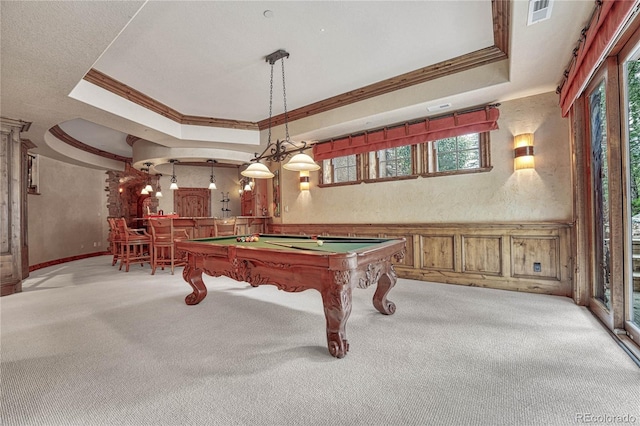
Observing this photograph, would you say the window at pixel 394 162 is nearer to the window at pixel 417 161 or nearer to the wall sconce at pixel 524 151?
the window at pixel 417 161

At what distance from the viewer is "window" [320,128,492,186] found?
4250 millimetres

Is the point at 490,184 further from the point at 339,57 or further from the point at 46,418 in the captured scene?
the point at 46,418

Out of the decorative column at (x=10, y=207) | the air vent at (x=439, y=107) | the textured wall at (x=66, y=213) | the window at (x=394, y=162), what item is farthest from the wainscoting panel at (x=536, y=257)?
the textured wall at (x=66, y=213)

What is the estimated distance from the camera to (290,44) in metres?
3.24

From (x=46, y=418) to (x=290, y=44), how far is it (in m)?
3.71

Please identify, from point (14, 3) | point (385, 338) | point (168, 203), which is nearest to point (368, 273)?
point (385, 338)

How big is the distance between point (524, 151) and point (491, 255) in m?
1.49


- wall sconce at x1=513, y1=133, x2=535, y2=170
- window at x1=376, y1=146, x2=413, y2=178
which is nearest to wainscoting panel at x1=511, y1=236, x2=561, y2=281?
wall sconce at x1=513, y1=133, x2=535, y2=170

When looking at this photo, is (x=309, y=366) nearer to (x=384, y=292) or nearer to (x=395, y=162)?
(x=384, y=292)

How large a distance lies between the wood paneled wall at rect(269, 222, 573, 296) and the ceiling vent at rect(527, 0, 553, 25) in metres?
2.48

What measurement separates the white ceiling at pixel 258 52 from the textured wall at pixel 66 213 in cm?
261

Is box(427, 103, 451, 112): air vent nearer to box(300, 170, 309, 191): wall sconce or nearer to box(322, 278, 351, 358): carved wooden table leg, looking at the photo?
box(300, 170, 309, 191): wall sconce

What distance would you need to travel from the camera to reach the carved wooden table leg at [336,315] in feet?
6.81

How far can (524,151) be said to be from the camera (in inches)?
146
